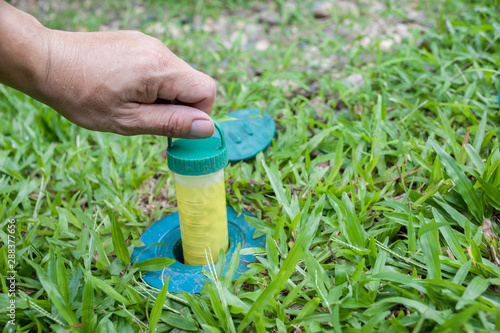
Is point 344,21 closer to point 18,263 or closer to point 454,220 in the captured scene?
point 454,220

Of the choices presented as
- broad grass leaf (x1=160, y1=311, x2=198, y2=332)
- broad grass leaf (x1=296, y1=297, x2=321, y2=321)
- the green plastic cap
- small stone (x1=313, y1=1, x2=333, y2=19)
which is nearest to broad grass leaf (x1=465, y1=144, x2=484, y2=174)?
broad grass leaf (x1=296, y1=297, x2=321, y2=321)

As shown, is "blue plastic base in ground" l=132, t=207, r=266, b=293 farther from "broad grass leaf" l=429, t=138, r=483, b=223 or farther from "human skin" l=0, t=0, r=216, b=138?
"broad grass leaf" l=429, t=138, r=483, b=223

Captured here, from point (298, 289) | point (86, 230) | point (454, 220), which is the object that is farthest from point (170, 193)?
point (454, 220)

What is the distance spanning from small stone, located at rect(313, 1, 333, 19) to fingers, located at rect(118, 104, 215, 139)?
2.84 m

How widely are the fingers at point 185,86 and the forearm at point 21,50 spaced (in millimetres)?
393

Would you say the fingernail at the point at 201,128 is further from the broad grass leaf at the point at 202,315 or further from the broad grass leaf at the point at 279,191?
the broad grass leaf at the point at 202,315

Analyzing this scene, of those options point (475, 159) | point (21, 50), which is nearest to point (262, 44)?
point (475, 159)

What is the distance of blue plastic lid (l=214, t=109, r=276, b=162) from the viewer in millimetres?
2146

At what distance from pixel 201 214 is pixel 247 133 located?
0.84 m

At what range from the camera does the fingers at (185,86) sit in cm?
134

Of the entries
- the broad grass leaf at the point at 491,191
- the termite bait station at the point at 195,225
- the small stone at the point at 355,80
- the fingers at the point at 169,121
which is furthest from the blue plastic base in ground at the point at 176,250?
the small stone at the point at 355,80

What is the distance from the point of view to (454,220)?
1.54 metres

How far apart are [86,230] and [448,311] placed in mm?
1415

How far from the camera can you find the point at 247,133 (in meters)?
2.24
